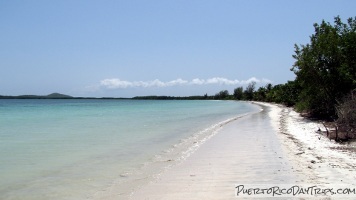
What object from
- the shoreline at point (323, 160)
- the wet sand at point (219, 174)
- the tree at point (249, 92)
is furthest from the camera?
the tree at point (249, 92)

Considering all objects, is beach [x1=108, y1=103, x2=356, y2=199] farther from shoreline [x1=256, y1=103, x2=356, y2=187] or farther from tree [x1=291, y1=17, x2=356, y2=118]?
tree [x1=291, y1=17, x2=356, y2=118]

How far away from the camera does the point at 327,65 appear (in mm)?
22984

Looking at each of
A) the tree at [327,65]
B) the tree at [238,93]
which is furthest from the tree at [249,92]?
the tree at [327,65]

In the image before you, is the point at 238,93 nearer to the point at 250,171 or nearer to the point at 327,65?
the point at 327,65

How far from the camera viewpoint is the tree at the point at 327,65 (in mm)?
21547

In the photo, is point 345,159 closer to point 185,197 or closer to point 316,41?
point 185,197

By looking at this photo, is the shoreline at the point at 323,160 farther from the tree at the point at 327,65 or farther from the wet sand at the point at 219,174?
the tree at the point at 327,65

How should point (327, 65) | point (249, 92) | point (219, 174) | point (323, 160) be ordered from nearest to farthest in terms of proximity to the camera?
point (219, 174), point (323, 160), point (327, 65), point (249, 92)

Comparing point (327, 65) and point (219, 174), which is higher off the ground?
point (327, 65)

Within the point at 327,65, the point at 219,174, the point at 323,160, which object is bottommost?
the point at 219,174

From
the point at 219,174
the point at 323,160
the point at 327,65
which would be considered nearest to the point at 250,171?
the point at 219,174

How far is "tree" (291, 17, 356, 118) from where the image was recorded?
21.5 meters

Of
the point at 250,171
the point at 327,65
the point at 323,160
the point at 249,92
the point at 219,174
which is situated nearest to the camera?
the point at 219,174

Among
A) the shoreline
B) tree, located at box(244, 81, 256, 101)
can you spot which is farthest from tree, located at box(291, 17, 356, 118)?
tree, located at box(244, 81, 256, 101)
